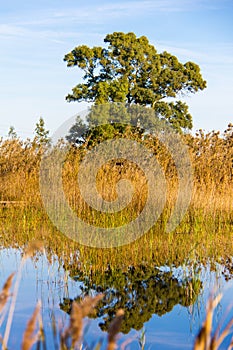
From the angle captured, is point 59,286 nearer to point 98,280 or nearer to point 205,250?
point 98,280

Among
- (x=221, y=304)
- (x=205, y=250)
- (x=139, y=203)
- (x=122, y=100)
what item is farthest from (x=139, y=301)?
(x=122, y=100)

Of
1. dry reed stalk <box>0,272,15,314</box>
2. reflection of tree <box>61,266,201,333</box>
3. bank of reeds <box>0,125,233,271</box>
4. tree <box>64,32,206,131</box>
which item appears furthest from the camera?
tree <box>64,32,206,131</box>

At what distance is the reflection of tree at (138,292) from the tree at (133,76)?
21548 mm

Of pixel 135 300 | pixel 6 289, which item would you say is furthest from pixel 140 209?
pixel 6 289

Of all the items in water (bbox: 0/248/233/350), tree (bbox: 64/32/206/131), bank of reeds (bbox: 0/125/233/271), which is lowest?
water (bbox: 0/248/233/350)

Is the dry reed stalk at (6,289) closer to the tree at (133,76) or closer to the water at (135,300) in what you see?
the water at (135,300)

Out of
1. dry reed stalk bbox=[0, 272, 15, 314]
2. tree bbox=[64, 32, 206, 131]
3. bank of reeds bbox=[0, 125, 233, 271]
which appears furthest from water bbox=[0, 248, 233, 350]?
tree bbox=[64, 32, 206, 131]

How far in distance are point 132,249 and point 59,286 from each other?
60.8 inches

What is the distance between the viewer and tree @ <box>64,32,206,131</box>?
86.1 ft

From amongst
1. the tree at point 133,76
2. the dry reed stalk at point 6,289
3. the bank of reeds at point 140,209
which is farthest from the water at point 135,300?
the tree at point 133,76

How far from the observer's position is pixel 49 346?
110 inches

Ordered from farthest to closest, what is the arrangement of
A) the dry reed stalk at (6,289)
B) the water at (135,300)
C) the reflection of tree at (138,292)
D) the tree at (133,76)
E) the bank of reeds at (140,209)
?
the tree at (133,76) → the bank of reeds at (140,209) → the reflection of tree at (138,292) → the water at (135,300) → the dry reed stalk at (6,289)

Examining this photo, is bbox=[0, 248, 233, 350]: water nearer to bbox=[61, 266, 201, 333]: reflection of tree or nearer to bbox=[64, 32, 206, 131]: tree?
bbox=[61, 266, 201, 333]: reflection of tree

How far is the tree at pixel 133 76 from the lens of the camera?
1033 inches
